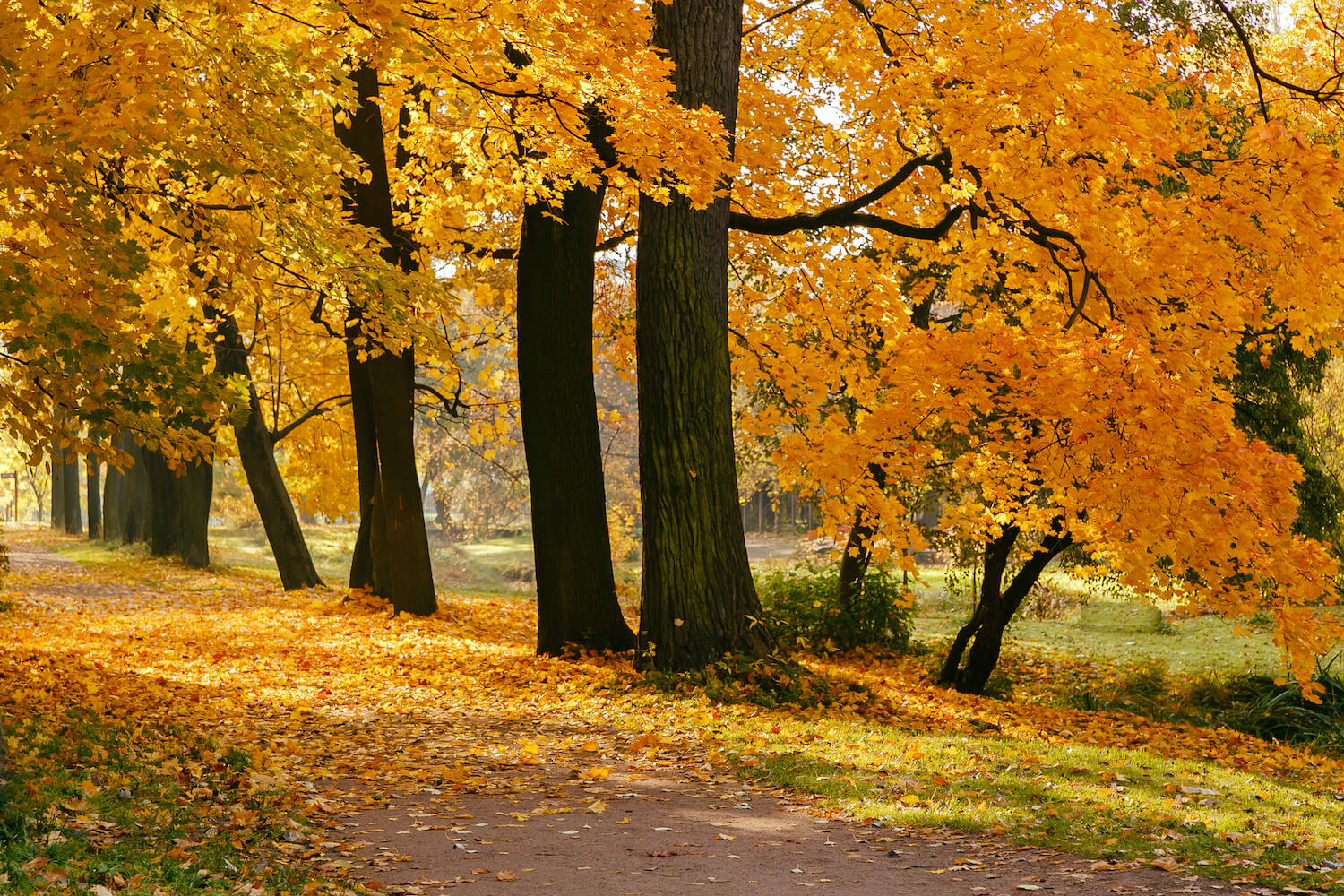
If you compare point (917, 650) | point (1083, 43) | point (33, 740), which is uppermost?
point (1083, 43)

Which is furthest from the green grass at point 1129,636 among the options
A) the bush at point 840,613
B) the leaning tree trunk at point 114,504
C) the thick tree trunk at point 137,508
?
the leaning tree trunk at point 114,504

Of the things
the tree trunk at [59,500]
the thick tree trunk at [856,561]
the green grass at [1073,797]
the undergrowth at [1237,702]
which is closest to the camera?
the green grass at [1073,797]

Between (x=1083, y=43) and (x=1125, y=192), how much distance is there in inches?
54.7

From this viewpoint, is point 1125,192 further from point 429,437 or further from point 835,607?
point 429,437

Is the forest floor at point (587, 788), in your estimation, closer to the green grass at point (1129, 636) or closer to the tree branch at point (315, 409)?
the green grass at point (1129, 636)

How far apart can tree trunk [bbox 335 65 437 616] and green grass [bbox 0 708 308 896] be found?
7.06 m

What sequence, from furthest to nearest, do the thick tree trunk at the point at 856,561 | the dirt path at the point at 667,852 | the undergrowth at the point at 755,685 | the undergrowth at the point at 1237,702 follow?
the thick tree trunk at the point at 856,561, the undergrowth at the point at 1237,702, the undergrowth at the point at 755,685, the dirt path at the point at 667,852

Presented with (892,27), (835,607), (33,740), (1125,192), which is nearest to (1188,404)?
(1125,192)

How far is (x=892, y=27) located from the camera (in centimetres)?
1071

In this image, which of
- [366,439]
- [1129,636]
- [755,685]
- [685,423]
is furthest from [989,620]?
[366,439]

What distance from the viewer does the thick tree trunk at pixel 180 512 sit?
2050 cm

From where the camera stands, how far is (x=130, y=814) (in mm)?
4629

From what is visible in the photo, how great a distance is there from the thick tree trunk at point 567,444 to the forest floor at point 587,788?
57cm

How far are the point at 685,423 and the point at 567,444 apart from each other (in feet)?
6.26
